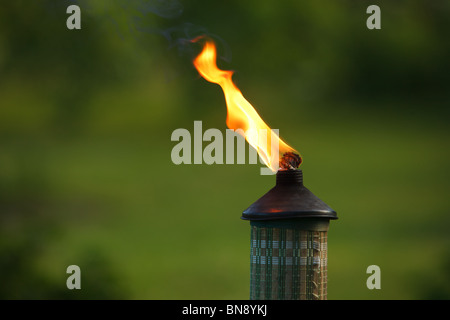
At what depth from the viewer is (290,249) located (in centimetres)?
673

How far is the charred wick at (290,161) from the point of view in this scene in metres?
7.20

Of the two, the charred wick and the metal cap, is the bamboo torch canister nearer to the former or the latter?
the metal cap

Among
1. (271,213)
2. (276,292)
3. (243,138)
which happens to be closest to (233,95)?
(243,138)

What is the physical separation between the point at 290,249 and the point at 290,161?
966 millimetres

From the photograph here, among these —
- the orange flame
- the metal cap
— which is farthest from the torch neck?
the orange flame

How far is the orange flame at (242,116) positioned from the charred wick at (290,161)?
0.08 m

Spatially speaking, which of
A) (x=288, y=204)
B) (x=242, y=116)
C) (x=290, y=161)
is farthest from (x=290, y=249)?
(x=242, y=116)

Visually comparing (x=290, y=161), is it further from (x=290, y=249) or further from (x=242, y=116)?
(x=290, y=249)

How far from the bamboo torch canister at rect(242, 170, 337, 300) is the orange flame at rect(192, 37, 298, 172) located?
65cm

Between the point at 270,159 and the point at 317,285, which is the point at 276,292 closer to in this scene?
the point at 317,285

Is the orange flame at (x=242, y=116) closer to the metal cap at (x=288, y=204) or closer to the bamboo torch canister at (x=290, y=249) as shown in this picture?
the metal cap at (x=288, y=204)

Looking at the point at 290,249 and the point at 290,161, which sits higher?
the point at 290,161

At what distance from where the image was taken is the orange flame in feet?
24.3

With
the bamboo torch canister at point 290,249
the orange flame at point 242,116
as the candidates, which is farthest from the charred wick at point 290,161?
the bamboo torch canister at point 290,249
